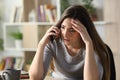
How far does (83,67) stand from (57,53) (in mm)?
201

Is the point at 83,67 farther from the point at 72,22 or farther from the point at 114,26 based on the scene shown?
the point at 114,26

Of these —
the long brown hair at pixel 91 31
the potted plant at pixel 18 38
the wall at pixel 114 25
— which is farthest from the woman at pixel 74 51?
the potted plant at pixel 18 38

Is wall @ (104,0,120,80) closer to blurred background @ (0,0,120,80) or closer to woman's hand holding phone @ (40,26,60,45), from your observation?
blurred background @ (0,0,120,80)

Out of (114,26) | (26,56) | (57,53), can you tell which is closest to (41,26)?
(26,56)

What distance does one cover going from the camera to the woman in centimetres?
180

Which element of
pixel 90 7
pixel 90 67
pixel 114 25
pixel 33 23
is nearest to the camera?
pixel 90 67

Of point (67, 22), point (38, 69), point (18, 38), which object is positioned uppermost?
point (67, 22)

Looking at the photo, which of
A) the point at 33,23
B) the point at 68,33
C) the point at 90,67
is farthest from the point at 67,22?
the point at 33,23

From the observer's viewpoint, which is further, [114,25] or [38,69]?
[114,25]

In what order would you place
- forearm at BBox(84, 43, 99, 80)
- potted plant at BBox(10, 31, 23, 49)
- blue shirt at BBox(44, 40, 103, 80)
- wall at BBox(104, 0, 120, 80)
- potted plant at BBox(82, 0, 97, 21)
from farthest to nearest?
potted plant at BBox(10, 31, 23, 49), potted plant at BBox(82, 0, 97, 21), wall at BBox(104, 0, 120, 80), blue shirt at BBox(44, 40, 103, 80), forearm at BBox(84, 43, 99, 80)

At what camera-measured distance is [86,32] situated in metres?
1.83

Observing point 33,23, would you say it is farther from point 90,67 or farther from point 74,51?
point 90,67

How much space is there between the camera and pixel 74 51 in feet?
6.30

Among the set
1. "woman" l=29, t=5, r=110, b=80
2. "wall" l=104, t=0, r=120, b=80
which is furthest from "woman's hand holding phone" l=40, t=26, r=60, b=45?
"wall" l=104, t=0, r=120, b=80
